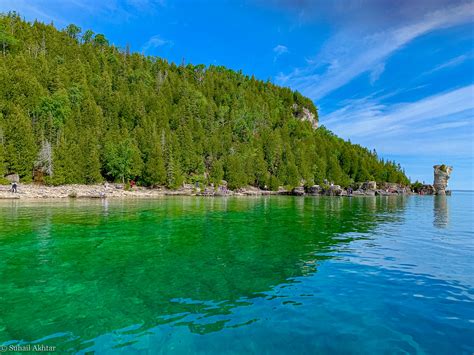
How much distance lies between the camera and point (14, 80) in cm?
11925

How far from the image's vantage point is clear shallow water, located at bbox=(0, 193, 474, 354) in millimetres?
8882

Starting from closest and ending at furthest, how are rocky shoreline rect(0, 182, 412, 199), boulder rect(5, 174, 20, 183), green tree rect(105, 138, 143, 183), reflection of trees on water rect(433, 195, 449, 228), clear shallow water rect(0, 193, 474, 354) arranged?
clear shallow water rect(0, 193, 474, 354) < reflection of trees on water rect(433, 195, 449, 228) < rocky shoreline rect(0, 182, 412, 199) < boulder rect(5, 174, 20, 183) < green tree rect(105, 138, 143, 183)

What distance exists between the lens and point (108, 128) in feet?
463

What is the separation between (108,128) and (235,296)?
472 ft

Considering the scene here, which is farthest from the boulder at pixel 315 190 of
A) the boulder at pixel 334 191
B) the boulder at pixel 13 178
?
the boulder at pixel 13 178

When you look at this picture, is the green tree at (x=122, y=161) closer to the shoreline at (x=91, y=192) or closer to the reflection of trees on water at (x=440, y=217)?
the shoreline at (x=91, y=192)

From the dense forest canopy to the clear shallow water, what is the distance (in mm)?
84571

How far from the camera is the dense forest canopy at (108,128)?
99.5 metres

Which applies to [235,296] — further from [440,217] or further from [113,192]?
[113,192]

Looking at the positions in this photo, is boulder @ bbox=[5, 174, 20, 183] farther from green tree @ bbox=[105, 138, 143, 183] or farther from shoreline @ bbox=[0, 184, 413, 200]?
green tree @ bbox=[105, 138, 143, 183]

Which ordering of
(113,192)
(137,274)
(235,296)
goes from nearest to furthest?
1. (235,296)
2. (137,274)
3. (113,192)

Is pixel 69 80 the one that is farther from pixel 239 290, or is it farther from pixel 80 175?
pixel 239 290

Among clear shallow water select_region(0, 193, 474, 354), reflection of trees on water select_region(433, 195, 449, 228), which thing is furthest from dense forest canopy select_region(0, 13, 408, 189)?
reflection of trees on water select_region(433, 195, 449, 228)

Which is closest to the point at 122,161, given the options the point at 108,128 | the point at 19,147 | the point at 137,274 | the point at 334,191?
the point at 19,147
